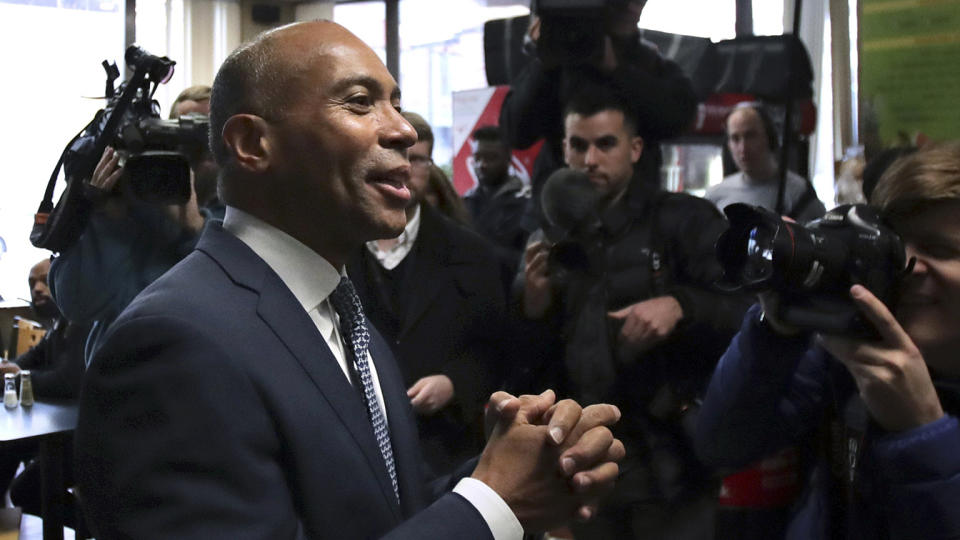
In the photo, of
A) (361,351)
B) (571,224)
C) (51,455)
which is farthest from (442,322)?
(51,455)

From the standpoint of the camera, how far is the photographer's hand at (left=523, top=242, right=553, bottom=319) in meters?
2.23

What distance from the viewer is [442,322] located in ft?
7.90

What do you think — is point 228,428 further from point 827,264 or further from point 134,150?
point 134,150

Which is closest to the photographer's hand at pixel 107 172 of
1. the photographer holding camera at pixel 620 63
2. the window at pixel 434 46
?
the photographer holding camera at pixel 620 63

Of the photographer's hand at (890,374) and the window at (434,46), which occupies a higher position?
the window at (434,46)


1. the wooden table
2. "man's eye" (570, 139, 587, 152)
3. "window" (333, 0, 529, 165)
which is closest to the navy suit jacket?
"man's eye" (570, 139, 587, 152)

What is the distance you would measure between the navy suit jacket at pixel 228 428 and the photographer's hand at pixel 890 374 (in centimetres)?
62

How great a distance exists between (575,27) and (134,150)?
1053mm

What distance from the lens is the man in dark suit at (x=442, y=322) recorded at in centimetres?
237

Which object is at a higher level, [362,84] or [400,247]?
[362,84]

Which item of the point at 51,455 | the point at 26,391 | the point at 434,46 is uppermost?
the point at 434,46

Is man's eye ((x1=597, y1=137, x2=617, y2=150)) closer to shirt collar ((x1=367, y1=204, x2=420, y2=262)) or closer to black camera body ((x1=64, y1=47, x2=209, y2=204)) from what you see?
A: shirt collar ((x1=367, y1=204, x2=420, y2=262))

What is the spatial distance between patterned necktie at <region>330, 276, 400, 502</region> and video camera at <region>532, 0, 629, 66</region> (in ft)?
4.06

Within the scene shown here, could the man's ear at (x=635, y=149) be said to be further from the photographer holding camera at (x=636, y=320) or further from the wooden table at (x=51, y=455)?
the wooden table at (x=51, y=455)
